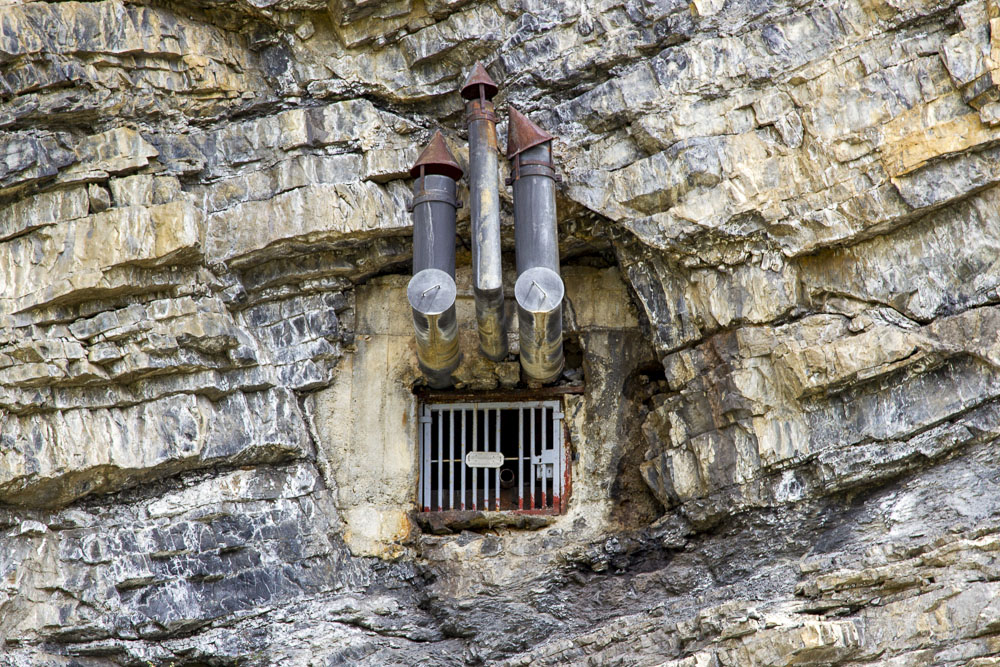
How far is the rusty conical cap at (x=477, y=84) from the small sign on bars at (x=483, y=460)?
306 centimetres

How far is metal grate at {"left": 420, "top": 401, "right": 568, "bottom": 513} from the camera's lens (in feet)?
31.2

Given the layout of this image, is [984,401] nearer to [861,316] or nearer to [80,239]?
[861,316]

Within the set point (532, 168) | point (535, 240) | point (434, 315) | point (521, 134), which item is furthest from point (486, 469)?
point (521, 134)

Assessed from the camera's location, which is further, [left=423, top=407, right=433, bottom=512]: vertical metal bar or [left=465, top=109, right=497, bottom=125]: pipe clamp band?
[left=423, top=407, right=433, bottom=512]: vertical metal bar

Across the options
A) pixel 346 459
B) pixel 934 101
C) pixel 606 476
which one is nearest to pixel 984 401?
pixel 934 101

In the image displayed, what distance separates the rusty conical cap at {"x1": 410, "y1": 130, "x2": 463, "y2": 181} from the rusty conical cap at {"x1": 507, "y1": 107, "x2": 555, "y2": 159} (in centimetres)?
46

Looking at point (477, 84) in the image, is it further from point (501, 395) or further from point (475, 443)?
point (475, 443)

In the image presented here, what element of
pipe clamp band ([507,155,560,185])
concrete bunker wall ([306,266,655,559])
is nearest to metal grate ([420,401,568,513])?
concrete bunker wall ([306,266,655,559])

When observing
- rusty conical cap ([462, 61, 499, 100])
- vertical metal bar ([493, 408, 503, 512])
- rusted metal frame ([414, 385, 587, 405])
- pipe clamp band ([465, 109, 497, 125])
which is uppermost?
rusty conical cap ([462, 61, 499, 100])

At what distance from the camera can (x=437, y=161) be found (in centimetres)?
860

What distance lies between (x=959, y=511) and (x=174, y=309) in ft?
20.0

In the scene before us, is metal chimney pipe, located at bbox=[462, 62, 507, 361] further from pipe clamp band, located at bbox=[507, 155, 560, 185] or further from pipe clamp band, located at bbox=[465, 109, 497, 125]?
pipe clamp band, located at bbox=[507, 155, 560, 185]

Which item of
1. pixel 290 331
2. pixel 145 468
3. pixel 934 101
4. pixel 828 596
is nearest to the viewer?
pixel 828 596

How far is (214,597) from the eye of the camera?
8.51 m
